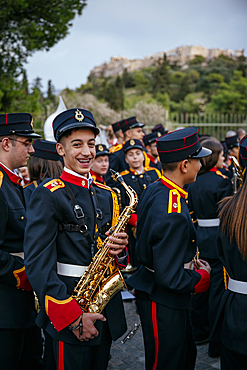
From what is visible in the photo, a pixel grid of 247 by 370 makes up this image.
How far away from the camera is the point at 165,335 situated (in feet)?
9.14

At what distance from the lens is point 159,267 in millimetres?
2633

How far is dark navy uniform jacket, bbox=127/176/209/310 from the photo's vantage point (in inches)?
103

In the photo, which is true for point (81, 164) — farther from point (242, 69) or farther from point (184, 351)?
point (242, 69)

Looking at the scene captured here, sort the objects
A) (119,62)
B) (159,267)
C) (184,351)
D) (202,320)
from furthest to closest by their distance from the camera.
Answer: (119,62)
(202,320)
(184,351)
(159,267)

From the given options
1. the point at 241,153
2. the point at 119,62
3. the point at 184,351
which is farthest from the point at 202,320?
the point at 119,62

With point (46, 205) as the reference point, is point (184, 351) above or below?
below

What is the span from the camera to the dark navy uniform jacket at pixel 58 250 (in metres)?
2.35

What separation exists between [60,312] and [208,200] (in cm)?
305

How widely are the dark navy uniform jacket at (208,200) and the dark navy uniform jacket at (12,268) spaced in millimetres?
2565

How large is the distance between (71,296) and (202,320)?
3.06 m

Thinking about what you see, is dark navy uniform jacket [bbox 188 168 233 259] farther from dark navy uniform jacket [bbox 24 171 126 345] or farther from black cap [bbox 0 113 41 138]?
black cap [bbox 0 113 41 138]

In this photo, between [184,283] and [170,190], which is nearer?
[184,283]

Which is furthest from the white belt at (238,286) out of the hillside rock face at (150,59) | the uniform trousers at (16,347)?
the hillside rock face at (150,59)

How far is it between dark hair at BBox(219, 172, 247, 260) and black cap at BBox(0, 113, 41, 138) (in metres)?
1.86
